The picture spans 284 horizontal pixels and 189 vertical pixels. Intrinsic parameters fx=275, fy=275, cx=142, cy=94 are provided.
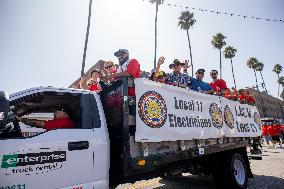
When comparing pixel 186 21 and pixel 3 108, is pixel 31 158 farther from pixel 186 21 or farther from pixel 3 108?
pixel 186 21

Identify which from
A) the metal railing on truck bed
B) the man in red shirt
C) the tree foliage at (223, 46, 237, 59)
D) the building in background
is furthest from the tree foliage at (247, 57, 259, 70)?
the metal railing on truck bed

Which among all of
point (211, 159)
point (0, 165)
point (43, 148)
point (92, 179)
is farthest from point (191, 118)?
point (0, 165)

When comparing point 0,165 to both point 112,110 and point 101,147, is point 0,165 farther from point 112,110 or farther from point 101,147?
point 112,110

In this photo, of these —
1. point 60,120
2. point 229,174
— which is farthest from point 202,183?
point 60,120

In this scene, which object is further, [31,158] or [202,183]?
[202,183]

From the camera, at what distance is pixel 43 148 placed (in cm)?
323

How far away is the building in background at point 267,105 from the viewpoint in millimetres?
90500

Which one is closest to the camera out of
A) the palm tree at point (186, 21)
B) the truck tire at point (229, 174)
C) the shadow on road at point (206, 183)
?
the truck tire at point (229, 174)

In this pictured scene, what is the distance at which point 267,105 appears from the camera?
10006 centimetres

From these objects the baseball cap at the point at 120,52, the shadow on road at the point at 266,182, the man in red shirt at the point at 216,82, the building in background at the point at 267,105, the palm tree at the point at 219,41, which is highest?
the palm tree at the point at 219,41

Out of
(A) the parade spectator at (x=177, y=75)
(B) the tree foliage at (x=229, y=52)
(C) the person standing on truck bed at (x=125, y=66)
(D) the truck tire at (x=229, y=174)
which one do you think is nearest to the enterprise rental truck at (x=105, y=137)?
(C) the person standing on truck bed at (x=125, y=66)

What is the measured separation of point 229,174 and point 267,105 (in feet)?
340

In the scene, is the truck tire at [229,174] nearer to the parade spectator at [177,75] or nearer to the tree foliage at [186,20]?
the parade spectator at [177,75]

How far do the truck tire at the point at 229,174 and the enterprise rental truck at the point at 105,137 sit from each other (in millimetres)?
875
